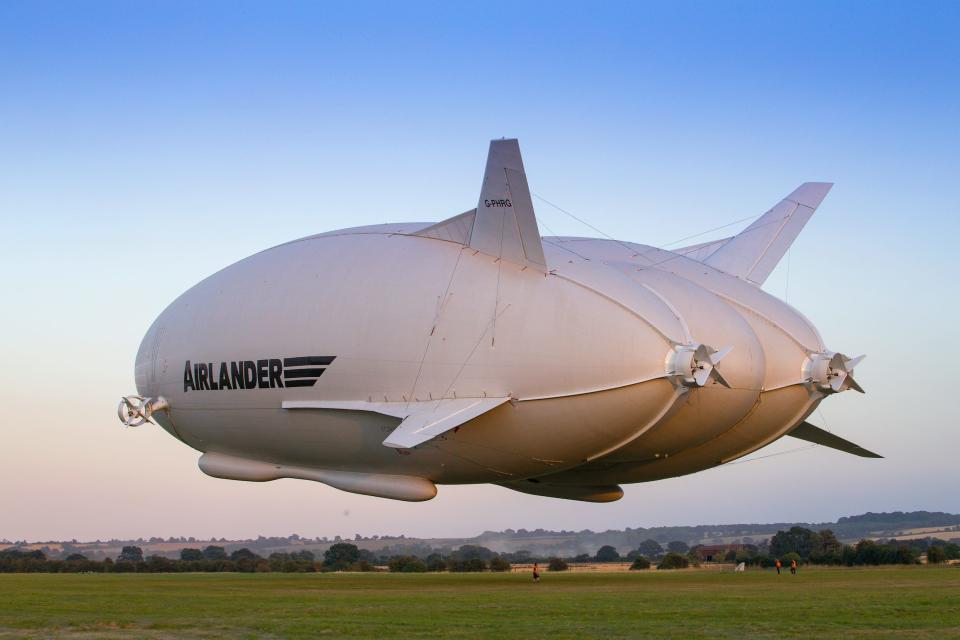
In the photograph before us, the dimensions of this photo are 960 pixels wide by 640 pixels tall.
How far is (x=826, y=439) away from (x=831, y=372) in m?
6.67

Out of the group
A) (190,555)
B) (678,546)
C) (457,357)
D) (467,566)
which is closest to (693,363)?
(457,357)

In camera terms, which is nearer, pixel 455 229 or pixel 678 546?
pixel 455 229

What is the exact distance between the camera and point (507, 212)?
30797 mm

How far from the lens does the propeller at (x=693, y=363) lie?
1130 inches

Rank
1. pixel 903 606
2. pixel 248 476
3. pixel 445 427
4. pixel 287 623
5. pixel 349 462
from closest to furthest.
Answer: pixel 287 623
pixel 903 606
pixel 445 427
pixel 349 462
pixel 248 476

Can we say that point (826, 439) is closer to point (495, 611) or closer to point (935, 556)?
point (495, 611)

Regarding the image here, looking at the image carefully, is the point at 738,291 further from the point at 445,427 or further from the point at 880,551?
the point at 880,551

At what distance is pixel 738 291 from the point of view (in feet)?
123

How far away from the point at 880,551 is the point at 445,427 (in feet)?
134

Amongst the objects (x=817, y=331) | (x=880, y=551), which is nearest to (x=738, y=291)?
(x=817, y=331)

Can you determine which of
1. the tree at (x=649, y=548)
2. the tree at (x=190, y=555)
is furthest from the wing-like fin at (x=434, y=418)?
the tree at (x=649, y=548)

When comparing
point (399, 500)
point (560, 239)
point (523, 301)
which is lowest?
point (399, 500)

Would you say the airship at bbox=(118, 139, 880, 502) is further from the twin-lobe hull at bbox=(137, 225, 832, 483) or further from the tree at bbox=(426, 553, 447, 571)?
the tree at bbox=(426, 553, 447, 571)

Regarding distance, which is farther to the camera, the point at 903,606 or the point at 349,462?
the point at 349,462
